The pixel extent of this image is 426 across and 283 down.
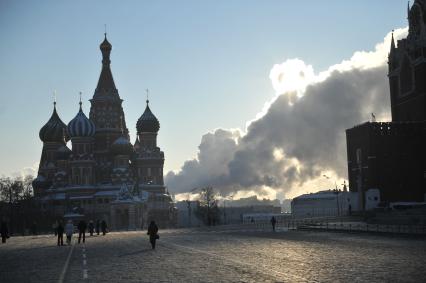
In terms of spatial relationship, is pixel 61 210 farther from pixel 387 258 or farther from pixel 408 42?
pixel 387 258

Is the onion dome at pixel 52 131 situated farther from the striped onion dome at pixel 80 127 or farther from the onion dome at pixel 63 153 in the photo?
the striped onion dome at pixel 80 127

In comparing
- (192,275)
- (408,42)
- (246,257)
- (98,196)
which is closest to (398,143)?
(408,42)

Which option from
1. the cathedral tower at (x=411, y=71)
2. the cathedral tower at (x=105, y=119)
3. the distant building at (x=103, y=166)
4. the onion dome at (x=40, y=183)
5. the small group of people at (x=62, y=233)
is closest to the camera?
the small group of people at (x=62, y=233)

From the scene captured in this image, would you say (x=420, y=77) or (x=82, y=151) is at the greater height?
(x=420, y=77)

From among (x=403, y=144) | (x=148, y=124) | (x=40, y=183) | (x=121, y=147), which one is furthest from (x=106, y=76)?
(x=403, y=144)

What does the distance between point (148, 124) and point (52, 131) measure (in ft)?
66.8

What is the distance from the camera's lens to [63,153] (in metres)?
133

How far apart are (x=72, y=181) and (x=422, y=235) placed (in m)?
97.1

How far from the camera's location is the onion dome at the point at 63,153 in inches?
5202

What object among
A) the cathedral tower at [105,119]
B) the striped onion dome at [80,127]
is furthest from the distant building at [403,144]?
the striped onion dome at [80,127]

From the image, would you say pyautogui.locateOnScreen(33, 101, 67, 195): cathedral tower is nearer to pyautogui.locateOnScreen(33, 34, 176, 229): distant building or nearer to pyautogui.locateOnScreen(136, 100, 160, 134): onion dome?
pyautogui.locateOnScreen(33, 34, 176, 229): distant building

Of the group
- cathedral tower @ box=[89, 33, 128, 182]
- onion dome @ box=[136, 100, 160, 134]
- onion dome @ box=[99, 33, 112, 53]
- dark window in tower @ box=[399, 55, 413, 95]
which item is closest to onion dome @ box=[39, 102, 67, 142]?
cathedral tower @ box=[89, 33, 128, 182]

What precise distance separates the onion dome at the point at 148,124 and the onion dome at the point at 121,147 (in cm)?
669

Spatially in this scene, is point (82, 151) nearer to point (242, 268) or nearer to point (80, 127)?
point (80, 127)
